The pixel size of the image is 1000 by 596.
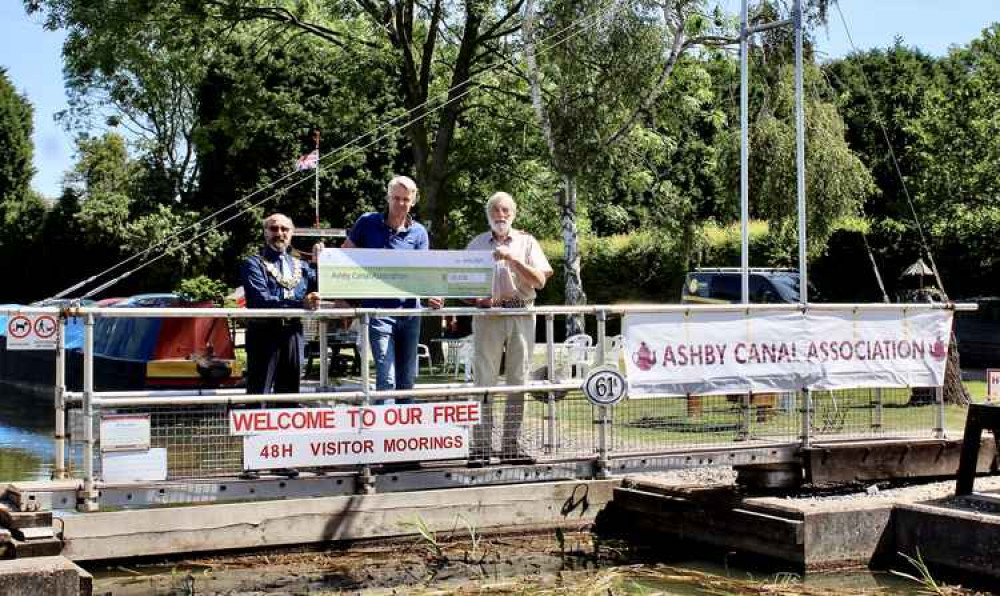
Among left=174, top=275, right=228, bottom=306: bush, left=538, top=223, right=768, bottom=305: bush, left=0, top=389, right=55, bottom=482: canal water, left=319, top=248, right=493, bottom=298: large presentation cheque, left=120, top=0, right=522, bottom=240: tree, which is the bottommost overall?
left=0, top=389, right=55, bottom=482: canal water

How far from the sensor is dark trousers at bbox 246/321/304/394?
9.69 metres

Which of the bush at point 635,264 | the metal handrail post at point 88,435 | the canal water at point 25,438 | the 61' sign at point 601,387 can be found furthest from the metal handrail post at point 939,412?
the bush at point 635,264

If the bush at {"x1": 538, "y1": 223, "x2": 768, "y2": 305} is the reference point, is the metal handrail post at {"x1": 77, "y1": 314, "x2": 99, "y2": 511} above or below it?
below

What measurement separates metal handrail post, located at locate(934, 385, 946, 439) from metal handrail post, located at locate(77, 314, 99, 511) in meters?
7.27

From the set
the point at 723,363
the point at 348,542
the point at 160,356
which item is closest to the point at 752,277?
the point at 160,356

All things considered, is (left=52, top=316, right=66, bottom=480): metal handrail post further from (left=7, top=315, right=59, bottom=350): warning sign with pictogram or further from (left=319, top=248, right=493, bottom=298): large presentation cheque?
(left=319, top=248, right=493, bottom=298): large presentation cheque

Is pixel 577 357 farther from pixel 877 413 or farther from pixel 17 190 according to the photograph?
pixel 17 190

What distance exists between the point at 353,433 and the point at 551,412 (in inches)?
69.3

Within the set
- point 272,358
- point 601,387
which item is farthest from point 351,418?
point 601,387

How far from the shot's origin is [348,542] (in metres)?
9.48

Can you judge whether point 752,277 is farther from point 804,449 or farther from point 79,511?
point 79,511

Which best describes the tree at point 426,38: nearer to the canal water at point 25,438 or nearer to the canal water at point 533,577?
the canal water at point 25,438

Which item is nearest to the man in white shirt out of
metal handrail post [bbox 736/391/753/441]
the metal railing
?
the metal railing

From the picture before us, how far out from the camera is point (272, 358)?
9734 millimetres
